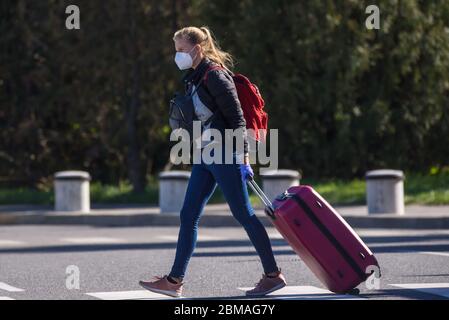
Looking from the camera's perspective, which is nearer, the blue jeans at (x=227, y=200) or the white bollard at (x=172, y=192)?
the blue jeans at (x=227, y=200)

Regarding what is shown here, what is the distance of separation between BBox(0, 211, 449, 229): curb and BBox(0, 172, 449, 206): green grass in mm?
1892

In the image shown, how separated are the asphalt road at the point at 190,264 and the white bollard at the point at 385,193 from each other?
1.48 metres

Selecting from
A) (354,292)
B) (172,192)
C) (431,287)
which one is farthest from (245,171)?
(172,192)

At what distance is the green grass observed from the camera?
70.8 feet

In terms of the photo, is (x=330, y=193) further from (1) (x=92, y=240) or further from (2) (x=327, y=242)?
(2) (x=327, y=242)

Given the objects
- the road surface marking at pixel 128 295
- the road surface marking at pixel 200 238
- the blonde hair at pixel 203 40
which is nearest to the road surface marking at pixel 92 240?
the road surface marking at pixel 200 238

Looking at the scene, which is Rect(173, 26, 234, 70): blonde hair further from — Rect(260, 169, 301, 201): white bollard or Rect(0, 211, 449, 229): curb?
Rect(260, 169, 301, 201): white bollard

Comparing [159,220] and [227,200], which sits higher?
[227,200]

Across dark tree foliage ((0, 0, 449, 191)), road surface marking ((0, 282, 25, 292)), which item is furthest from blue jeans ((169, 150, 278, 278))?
dark tree foliage ((0, 0, 449, 191))

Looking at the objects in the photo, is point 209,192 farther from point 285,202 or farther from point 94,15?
point 94,15

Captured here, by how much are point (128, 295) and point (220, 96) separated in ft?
5.69

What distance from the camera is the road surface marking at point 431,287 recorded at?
9664mm

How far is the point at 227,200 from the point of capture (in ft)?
30.2

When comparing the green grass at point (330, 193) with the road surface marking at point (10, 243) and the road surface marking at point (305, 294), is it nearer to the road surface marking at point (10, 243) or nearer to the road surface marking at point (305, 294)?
Answer: the road surface marking at point (10, 243)
